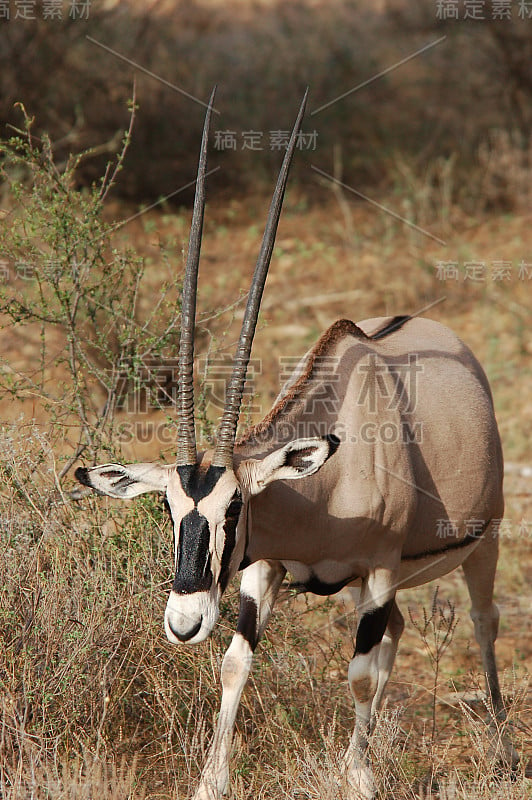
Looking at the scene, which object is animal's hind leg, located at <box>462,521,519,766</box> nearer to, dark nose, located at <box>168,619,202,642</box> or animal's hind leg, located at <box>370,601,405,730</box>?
animal's hind leg, located at <box>370,601,405,730</box>

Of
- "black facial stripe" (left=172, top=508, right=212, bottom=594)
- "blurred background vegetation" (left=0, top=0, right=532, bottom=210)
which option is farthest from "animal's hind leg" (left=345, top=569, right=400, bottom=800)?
"blurred background vegetation" (left=0, top=0, right=532, bottom=210)

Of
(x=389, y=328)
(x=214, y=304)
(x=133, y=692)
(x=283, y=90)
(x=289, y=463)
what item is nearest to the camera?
(x=289, y=463)

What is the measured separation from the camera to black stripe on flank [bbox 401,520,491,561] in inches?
186

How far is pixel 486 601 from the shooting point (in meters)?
5.36

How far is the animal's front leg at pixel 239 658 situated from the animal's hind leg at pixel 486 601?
1299mm

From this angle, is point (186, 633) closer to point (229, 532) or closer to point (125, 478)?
point (229, 532)

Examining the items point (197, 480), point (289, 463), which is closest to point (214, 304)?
point (289, 463)

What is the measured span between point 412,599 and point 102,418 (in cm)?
253

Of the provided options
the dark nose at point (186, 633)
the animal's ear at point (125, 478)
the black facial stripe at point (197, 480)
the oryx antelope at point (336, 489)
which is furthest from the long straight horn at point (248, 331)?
the dark nose at point (186, 633)

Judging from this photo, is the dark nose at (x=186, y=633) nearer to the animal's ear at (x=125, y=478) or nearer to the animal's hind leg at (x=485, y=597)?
the animal's ear at (x=125, y=478)

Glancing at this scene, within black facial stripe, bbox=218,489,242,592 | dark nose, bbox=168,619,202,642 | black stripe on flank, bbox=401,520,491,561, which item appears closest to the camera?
dark nose, bbox=168,619,202,642

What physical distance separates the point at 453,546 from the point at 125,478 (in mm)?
1712

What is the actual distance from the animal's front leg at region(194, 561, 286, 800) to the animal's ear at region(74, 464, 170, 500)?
2.27 ft

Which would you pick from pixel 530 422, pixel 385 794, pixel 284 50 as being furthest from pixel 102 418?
pixel 284 50
